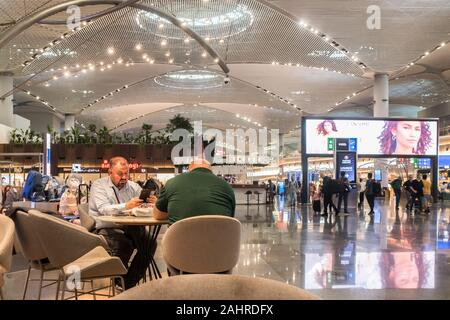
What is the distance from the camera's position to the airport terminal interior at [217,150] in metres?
3.22

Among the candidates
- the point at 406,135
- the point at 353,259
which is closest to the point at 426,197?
the point at 406,135

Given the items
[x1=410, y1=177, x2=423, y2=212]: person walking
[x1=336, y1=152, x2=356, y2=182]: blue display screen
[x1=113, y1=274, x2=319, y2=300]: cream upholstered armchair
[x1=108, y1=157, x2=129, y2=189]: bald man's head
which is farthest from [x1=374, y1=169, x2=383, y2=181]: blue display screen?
[x1=113, y1=274, x2=319, y2=300]: cream upholstered armchair

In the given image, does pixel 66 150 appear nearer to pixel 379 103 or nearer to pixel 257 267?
pixel 379 103

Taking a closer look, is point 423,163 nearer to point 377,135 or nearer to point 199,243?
point 377,135

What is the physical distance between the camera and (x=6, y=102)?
24188 millimetres

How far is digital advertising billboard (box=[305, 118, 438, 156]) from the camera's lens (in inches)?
821

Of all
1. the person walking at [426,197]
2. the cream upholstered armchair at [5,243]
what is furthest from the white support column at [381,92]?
the cream upholstered armchair at [5,243]

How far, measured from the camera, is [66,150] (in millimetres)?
21969

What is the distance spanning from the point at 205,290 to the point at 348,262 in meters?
5.67

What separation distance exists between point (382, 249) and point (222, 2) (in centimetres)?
1279

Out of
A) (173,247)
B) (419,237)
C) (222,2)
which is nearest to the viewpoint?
(173,247)

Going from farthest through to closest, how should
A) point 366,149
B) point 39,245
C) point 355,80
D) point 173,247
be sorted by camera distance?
1. point 355,80
2. point 366,149
3. point 39,245
4. point 173,247

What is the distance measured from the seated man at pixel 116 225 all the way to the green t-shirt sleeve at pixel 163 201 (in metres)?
0.73

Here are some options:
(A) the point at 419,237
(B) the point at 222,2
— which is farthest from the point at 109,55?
(A) the point at 419,237
